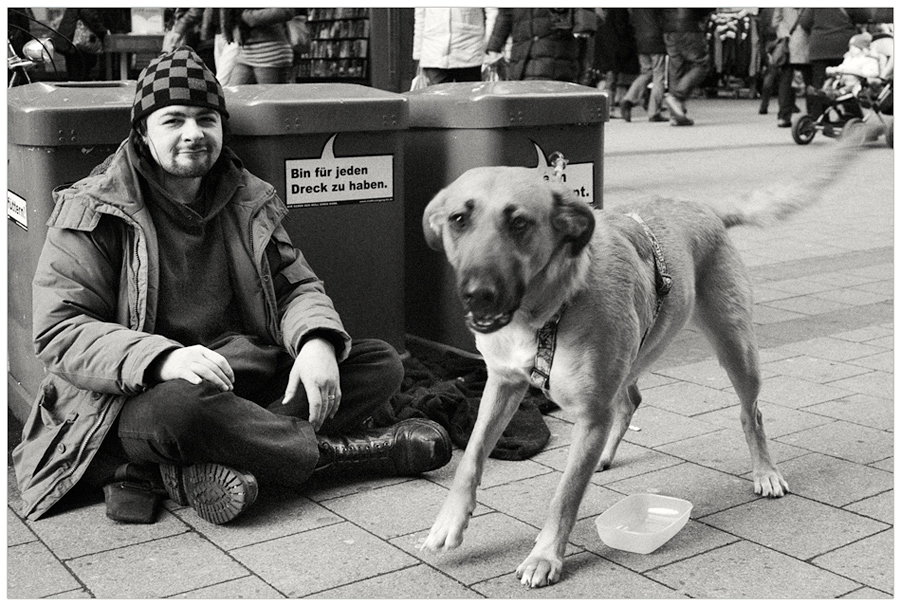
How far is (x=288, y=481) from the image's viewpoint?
3.50 metres

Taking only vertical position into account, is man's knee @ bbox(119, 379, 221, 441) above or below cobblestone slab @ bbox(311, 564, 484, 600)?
above

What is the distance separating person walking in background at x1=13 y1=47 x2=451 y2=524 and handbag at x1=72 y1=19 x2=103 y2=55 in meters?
9.81

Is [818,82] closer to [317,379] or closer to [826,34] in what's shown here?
[826,34]

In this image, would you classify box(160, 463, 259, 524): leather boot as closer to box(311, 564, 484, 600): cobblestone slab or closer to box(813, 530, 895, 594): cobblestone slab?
box(311, 564, 484, 600): cobblestone slab

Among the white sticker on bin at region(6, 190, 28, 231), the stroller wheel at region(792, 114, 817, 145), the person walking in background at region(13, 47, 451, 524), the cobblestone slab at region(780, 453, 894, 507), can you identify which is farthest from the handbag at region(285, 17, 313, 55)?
the stroller wheel at region(792, 114, 817, 145)

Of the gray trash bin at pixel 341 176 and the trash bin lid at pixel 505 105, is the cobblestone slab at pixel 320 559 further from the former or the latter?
the trash bin lid at pixel 505 105

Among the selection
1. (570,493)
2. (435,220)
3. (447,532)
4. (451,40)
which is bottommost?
(447,532)

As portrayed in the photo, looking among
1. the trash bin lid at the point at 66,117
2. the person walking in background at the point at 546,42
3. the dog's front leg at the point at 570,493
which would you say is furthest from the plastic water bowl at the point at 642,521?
the person walking in background at the point at 546,42

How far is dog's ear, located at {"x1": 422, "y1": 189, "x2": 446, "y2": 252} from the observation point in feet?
9.51

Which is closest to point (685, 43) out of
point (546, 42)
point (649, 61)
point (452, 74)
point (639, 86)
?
point (649, 61)

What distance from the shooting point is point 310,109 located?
14.0ft

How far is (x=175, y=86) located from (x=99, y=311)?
735 mm

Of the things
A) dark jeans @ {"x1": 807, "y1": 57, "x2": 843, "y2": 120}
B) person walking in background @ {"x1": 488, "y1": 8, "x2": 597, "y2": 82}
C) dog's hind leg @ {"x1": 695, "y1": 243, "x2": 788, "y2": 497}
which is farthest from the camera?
dark jeans @ {"x1": 807, "y1": 57, "x2": 843, "y2": 120}

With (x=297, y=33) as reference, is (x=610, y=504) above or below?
below
